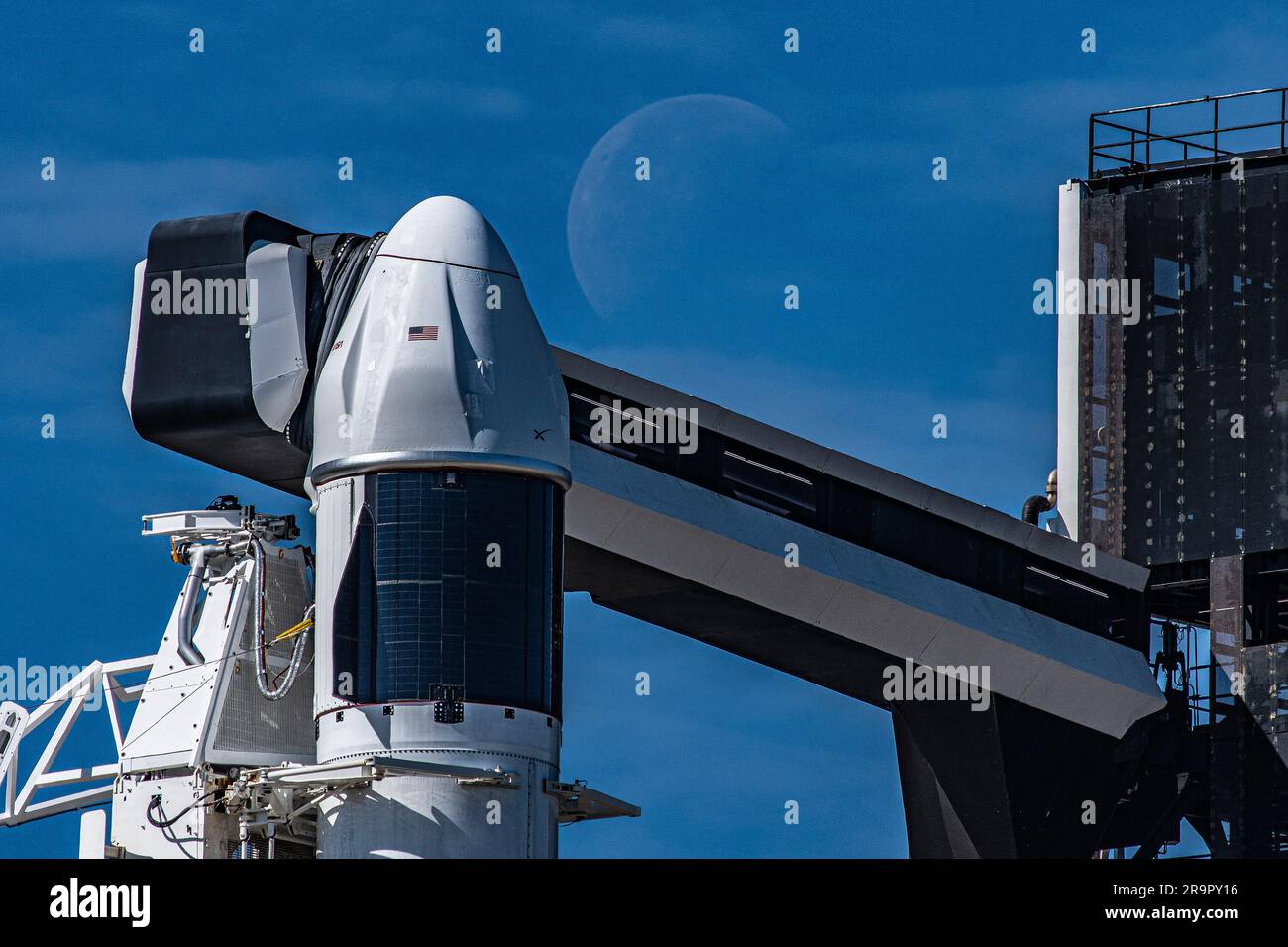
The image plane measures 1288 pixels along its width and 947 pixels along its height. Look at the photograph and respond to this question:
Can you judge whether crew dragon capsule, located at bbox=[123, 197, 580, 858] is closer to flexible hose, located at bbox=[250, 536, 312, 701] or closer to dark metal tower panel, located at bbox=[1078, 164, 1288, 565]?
flexible hose, located at bbox=[250, 536, 312, 701]

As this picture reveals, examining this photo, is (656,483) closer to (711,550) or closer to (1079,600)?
(711,550)

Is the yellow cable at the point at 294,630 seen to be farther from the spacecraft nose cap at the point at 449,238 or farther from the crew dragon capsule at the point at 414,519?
the spacecraft nose cap at the point at 449,238

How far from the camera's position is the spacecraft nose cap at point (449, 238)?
144ft

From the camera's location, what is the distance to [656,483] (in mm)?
49656

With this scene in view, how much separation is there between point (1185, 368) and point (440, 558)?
24479 millimetres

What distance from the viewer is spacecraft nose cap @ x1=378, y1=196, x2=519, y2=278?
4394 cm
